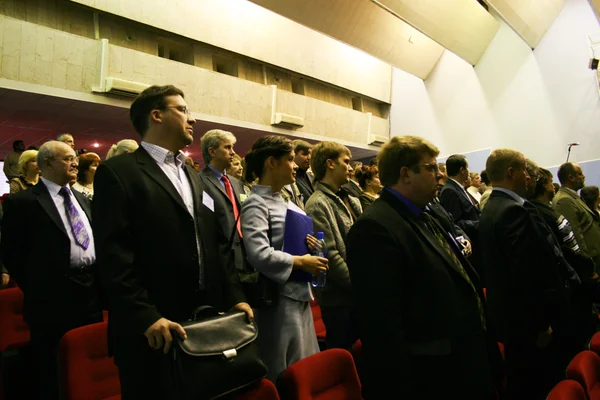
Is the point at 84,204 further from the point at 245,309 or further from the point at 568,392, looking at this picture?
the point at 568,392

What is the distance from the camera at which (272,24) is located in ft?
30.1

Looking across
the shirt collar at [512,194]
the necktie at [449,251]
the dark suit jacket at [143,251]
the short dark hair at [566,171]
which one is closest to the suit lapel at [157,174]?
the dark suit jacket at [143,251]

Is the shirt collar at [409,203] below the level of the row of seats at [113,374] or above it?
above

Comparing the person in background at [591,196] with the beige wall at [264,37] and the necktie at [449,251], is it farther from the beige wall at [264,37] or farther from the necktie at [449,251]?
the beige wall at [264,37]

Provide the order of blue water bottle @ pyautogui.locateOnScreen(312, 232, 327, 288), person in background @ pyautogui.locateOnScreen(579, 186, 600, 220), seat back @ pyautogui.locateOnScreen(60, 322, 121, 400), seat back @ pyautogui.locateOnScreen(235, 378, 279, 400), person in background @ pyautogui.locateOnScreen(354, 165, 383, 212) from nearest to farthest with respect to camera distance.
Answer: seat back @ pyautogui.locateOnScreen(235, 378, 279, 400)
seat back @ pyautogui.locateOnScreen(60, 322, 121, 400)
blue water bottle @ pyautogui.locateOnScreen(312, 232, 327, 288)
person in background @ pyautogui.locateOnScreen(354, 165, 383, 212)
person in background @ pyautogui.locateOnScreen(579, 186, 600, 220)

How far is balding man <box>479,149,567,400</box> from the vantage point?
2.04 meters

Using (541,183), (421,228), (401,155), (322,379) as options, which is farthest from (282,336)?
(541,183)

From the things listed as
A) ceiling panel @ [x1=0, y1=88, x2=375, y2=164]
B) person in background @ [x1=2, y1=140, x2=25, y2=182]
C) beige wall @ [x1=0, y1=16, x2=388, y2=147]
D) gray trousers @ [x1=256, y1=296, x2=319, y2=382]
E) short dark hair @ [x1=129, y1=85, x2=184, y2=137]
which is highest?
beige wall @ [x1=0, y1=16, x2=388, y2=147]

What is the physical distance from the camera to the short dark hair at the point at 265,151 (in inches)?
82.4

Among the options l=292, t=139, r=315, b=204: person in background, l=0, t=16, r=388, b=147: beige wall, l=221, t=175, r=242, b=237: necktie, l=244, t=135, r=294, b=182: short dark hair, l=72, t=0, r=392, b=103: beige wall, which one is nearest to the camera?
l=244, t=135, r=294, b=182: short dark hair

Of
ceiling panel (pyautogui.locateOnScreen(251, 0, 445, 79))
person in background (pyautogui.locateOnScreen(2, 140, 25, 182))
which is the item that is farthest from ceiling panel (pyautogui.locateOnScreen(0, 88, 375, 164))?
ceiling panel (pyautogui.locateOnScreen(251, 0, 445, 79))

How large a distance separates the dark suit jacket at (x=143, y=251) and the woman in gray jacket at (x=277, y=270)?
32 centimetres

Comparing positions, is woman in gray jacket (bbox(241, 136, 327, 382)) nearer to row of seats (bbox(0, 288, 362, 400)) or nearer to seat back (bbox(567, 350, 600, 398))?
row of seats (bbox(0, 288, 362, 400))

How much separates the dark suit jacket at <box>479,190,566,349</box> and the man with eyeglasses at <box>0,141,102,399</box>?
1.96 metres
